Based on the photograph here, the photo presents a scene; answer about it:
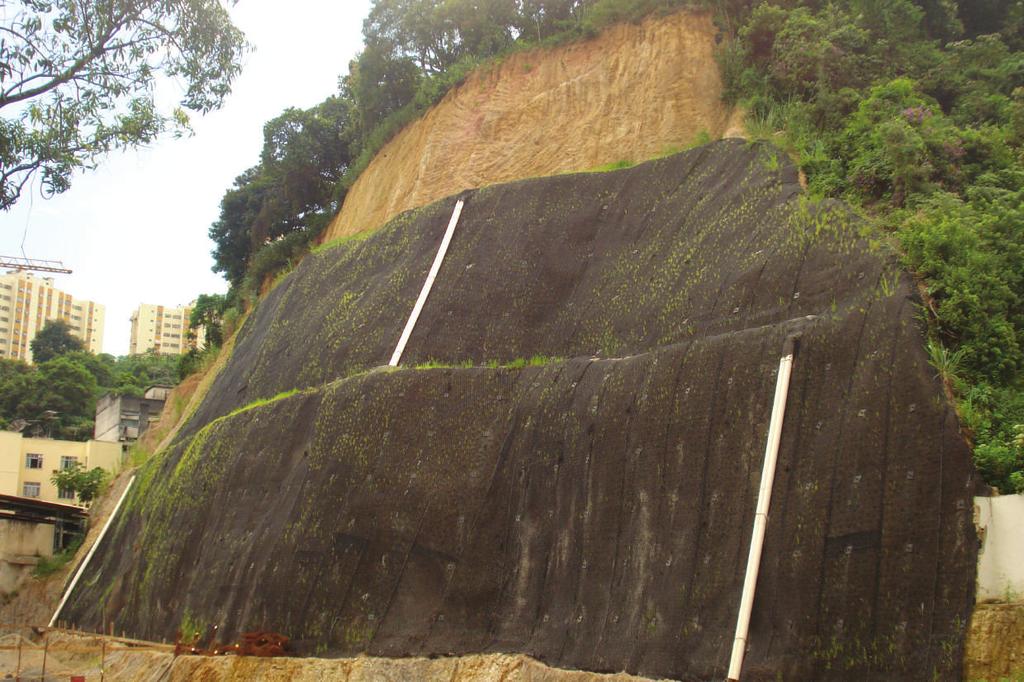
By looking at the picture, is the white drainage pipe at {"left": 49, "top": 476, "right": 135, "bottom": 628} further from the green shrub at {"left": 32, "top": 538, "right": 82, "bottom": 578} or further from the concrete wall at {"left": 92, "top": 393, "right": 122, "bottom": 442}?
the concrete wall at {"left": 92, "top": 393, "right": 122, "bottom": 442}

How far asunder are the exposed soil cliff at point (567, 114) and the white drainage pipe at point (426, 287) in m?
3.24

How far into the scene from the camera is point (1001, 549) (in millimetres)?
9023

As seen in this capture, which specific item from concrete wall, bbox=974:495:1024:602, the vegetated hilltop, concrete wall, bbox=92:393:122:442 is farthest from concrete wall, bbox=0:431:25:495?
concrete wall, bbox=974:495:1024:602

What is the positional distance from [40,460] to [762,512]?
1505 inches

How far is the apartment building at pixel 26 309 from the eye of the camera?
369 ft

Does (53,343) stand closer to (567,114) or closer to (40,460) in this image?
(40,460)

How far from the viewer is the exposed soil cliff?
21.4m

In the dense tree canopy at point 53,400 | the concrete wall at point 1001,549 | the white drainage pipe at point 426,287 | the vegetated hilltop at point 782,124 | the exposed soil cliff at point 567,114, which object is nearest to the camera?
the concrete wall at point 1001,549

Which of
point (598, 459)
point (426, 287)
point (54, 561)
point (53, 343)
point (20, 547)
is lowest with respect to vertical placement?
point (54, 561)

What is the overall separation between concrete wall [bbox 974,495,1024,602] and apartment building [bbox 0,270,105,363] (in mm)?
109872

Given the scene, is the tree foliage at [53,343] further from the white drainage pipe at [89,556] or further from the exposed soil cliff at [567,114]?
the exposed soil cliff at [567,114]

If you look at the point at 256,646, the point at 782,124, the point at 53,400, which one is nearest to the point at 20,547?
the point at 256,646

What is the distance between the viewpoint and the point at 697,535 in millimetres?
11141

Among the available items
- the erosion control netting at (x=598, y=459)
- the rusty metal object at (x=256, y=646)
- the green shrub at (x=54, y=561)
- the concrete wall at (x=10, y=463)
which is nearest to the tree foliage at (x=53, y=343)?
the concrete wall at (x=10, y=463)
